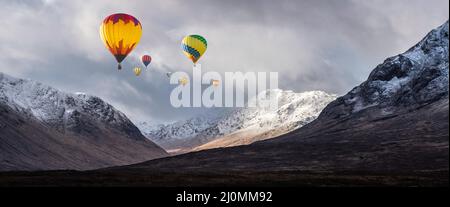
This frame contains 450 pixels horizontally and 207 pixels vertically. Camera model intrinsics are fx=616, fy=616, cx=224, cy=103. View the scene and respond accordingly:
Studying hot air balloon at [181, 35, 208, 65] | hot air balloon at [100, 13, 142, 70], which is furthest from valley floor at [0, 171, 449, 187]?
hot air balloon at [181, 35, 208, 65]

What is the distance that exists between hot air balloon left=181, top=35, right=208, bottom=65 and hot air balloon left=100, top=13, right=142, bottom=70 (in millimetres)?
44524

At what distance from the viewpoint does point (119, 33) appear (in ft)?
425

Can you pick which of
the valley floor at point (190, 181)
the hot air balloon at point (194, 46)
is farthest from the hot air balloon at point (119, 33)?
the hot air balloon at point (194, 46)

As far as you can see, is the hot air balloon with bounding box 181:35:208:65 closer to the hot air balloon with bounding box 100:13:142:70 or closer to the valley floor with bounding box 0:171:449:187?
the hot air balloon with bounding box 100:13:142:70

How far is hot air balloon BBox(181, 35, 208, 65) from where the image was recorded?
579ft

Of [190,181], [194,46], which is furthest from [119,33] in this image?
[194,46]

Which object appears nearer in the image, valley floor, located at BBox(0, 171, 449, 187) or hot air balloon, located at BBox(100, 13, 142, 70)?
valley floor, located at BBox(0, 171, 449, 187)

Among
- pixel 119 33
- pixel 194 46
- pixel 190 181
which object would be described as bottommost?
pixel 190 181

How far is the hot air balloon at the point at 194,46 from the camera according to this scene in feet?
579

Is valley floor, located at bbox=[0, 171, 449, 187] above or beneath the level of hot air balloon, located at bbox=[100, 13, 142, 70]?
beneath

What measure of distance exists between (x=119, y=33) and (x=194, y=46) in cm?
4879

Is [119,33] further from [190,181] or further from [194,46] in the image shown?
[194,46]
